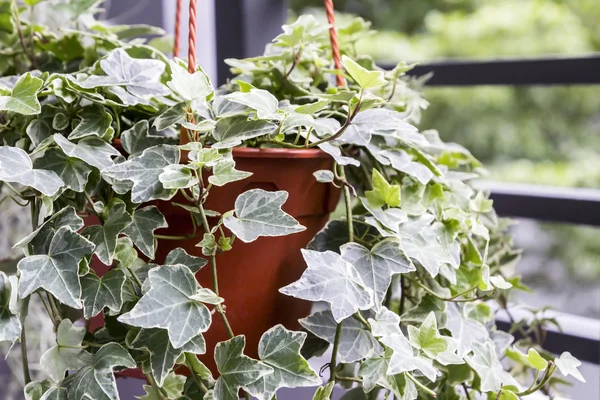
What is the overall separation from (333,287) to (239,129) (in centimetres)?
16

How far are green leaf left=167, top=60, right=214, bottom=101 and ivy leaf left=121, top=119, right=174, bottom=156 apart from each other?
0.23 ft

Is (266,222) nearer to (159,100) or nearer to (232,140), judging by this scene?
(232,140)

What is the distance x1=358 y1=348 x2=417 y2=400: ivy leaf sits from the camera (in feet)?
1.42

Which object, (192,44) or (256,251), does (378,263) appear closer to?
(256,251)

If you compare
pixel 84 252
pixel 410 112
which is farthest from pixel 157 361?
pixel 410 112

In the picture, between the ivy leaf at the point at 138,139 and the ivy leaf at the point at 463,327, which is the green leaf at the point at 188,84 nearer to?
the ivy leaf at the point at 138,139

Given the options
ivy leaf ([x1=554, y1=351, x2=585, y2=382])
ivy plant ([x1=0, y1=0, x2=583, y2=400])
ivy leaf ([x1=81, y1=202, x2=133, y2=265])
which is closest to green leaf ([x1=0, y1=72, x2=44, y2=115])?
ivy plant ([x1=0, y1=0, x2=583, y2=400])

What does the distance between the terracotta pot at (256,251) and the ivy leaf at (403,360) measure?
0.46 feet

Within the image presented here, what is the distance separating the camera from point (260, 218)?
0.42m

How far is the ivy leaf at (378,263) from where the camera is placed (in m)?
0.44

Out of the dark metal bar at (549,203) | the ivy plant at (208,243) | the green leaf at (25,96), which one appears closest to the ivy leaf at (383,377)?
the ivy plant at (208,243)

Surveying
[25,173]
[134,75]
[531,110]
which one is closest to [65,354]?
[25,173]

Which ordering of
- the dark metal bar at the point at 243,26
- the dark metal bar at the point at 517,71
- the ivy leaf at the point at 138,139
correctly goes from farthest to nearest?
the dark metal bar at the point at 243,26, the dark metal bar at the point at 517,71, the ivy leaf at the point at 138,139

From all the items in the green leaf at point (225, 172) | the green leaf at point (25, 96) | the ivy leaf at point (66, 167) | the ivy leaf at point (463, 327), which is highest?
the green leaf at point (25, 96)
